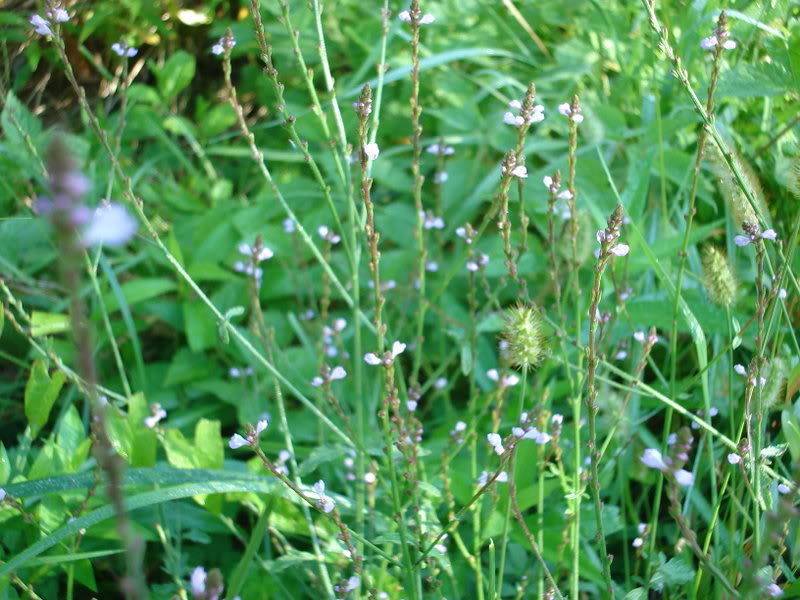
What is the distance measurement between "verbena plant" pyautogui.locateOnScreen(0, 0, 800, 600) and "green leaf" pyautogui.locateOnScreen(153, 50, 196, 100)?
12 millimetres

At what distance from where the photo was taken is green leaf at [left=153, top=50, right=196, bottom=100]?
265 centimetres

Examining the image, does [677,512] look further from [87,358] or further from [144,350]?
[144,350]

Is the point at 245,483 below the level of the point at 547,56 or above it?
below

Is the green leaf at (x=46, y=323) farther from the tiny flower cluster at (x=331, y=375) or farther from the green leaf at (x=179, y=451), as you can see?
the tiny flower cluster at (x=331, y=375)

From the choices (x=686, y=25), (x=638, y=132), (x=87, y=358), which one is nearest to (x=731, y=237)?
(x=638, y=132)

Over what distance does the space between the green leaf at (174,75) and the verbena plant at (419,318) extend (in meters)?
0.01

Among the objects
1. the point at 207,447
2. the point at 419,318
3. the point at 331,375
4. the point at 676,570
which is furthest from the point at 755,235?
the point at 207,447

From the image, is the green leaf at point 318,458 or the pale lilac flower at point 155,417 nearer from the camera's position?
the green leaf at point 318,458

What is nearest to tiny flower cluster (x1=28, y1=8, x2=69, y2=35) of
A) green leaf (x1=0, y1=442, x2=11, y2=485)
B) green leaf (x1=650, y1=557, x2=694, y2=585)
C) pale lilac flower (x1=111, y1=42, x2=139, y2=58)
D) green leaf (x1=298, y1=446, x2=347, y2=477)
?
pale lilac flower (x1=111, y1=42, x2=139, y2=58)

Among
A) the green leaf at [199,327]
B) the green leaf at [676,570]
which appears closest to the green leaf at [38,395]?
the green leaf at [199,327]

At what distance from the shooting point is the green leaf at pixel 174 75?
2654 millimetres

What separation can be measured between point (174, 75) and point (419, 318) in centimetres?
160

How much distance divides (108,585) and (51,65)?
2058 millimetres

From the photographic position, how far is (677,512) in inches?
30.3
